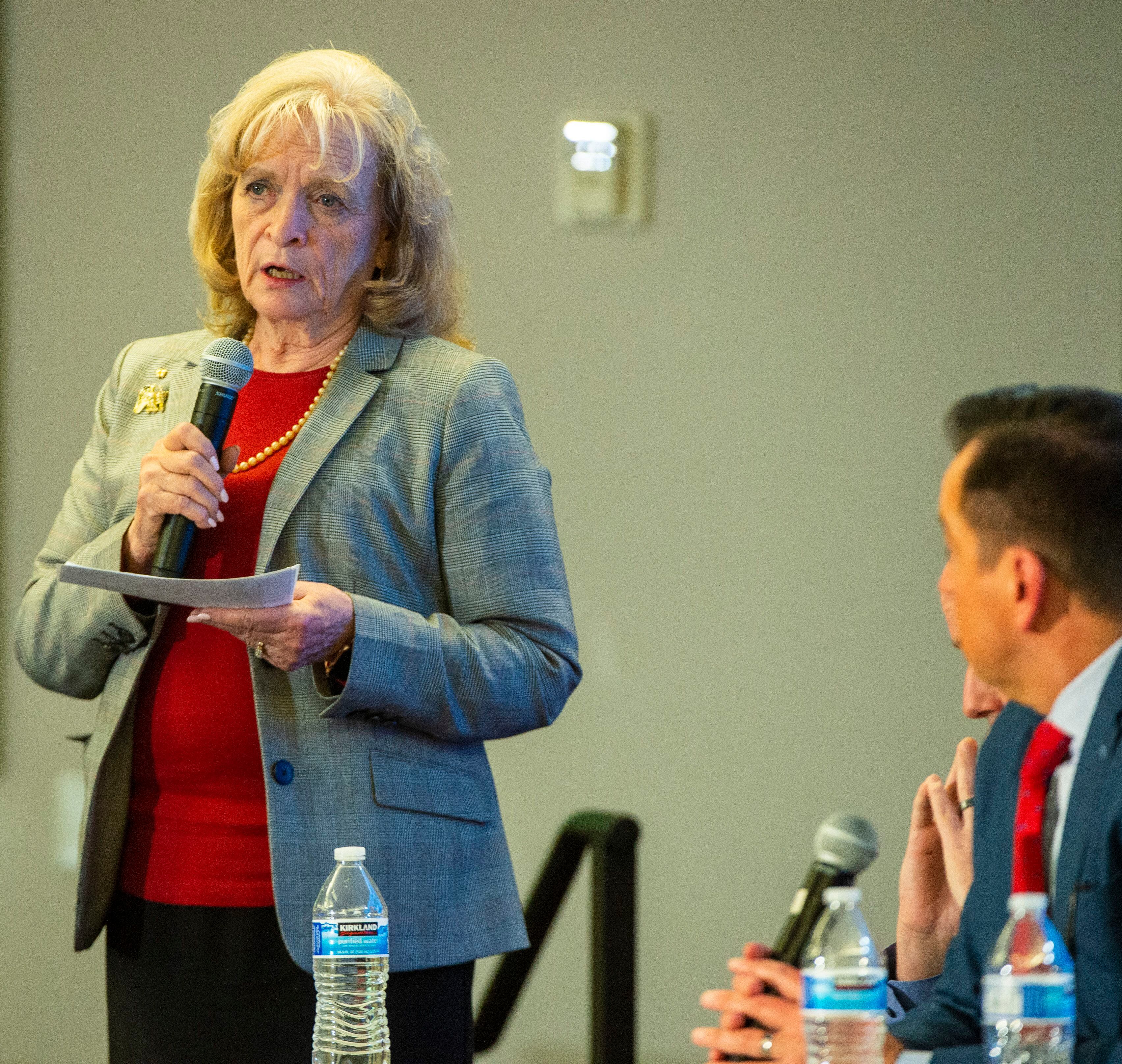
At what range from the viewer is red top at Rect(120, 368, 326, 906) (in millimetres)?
1648

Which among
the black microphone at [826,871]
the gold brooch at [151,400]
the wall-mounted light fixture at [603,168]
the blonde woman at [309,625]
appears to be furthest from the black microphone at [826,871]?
the wall-mounted light fixture at [603,168]

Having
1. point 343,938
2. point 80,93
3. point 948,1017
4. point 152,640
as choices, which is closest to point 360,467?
point 152,640

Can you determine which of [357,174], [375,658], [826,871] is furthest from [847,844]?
[357,174]

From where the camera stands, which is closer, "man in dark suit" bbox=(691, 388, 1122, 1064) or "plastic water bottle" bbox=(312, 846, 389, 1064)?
"man in dark suit" bbox=(691, 388, 1122, 1064)

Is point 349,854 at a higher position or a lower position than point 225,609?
lower

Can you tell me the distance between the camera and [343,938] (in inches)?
54.4

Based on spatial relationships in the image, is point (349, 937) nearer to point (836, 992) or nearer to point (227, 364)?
point (836, 992)

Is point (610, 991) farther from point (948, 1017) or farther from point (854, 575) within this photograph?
point (854, 575)

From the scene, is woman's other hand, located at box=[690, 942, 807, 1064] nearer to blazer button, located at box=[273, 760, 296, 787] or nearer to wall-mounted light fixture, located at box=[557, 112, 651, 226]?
blazer button, located at box=[273, 760, 296, 787]

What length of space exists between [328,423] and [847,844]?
948 mm

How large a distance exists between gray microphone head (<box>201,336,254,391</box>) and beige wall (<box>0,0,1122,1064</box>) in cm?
191

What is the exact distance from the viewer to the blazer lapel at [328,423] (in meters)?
1.71

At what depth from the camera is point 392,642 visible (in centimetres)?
162

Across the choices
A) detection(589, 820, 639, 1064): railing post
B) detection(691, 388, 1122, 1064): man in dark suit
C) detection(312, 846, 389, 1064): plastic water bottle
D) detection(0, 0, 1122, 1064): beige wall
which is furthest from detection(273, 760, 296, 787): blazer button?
detection(0, 0, 1122, 1064): beige wall
